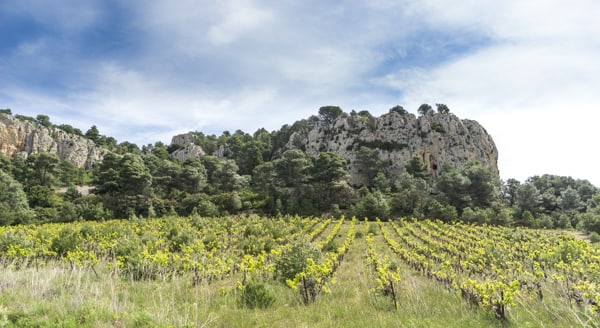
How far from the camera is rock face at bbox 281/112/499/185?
2292 inches

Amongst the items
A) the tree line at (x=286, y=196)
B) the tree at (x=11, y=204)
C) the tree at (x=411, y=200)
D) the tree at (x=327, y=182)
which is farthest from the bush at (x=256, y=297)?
the tree at (x=11, y=204)

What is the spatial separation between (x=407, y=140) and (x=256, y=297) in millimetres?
60667

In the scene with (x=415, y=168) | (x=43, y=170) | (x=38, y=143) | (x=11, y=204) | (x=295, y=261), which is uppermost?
(x=38, y=143)

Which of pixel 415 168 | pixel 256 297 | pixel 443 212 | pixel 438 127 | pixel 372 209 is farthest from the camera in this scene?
pixel 438 127

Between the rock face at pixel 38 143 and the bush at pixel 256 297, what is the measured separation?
8194cm

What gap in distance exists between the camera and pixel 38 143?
74.1m

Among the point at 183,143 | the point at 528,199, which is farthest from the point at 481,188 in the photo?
the point at 183,143

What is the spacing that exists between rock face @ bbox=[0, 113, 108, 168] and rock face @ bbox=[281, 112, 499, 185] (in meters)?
55.7

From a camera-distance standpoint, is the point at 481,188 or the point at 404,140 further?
the point at 404,140

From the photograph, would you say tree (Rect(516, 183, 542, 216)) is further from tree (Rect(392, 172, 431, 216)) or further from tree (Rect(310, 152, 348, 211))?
tree (Rect(310, 152, 348, 211))

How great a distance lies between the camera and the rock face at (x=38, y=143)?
71037 mm

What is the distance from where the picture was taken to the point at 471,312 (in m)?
5.53

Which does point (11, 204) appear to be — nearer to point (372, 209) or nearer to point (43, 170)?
point (43, 170)

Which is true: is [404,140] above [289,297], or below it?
above
